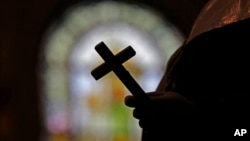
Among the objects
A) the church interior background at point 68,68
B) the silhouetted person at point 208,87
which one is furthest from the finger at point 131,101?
the church interior background at point 68,68

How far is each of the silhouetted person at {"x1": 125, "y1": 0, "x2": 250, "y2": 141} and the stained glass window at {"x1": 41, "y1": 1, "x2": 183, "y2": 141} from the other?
2.24 m

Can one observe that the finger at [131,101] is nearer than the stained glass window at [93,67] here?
Yes

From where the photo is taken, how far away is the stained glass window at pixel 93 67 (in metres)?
3.15

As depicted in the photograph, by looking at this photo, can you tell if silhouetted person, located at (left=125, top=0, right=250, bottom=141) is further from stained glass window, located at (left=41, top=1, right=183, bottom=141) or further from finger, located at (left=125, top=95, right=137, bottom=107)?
stained glass window, located at (left=41, top=1, right=183, bottom=141)

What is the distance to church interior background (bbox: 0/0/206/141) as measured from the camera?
3119 millimetres

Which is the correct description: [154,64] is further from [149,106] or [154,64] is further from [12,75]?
[149,106]

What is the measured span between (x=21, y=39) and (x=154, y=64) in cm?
57

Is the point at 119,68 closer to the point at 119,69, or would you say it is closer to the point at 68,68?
the point at 119,69

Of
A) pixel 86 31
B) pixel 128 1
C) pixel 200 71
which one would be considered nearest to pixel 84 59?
pixel 86 31

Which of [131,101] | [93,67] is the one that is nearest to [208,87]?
[131,101]

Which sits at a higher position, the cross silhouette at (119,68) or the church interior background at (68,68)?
the church interior background at (68,68)

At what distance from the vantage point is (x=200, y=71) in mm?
858

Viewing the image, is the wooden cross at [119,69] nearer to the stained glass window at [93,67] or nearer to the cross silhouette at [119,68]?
the cross silhouette at [119,68]

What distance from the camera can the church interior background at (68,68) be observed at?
10.2 ft
